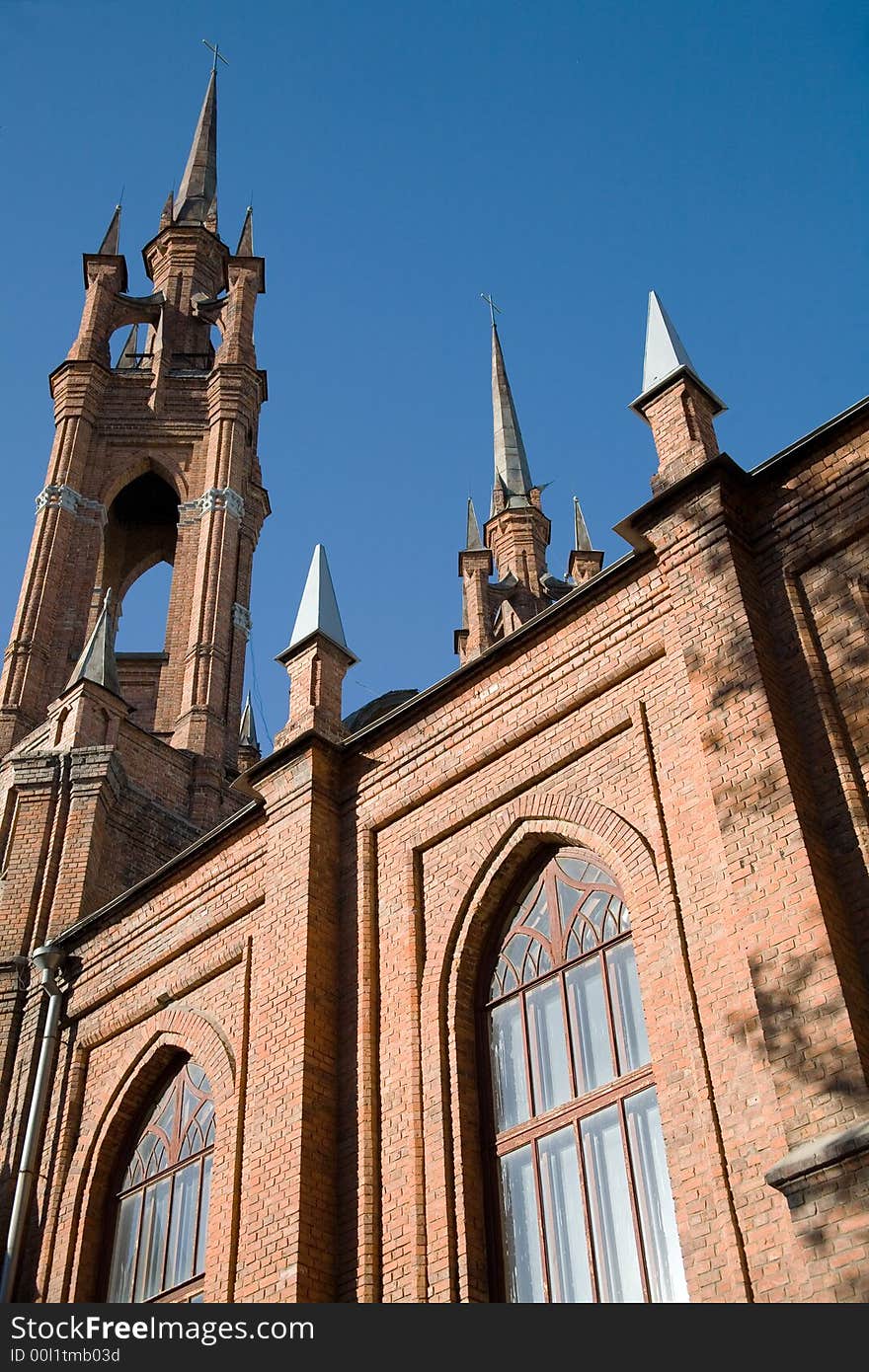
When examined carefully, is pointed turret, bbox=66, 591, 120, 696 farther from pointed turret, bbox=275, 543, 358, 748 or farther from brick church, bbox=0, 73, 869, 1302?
pointed turret, bbox=275, 543, 358, 748

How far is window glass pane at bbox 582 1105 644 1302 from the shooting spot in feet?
28.3

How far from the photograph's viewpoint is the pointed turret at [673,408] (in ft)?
34.9

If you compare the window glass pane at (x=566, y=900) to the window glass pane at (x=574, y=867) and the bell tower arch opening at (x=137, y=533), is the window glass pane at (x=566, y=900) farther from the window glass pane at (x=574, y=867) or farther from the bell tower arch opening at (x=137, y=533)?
the bell tower arch opening at (x=137, y=533)

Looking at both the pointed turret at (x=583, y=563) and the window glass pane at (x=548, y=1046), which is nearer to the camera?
the window glass pane at (x=548, y=1046)

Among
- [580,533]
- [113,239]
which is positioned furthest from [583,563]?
[113,239]

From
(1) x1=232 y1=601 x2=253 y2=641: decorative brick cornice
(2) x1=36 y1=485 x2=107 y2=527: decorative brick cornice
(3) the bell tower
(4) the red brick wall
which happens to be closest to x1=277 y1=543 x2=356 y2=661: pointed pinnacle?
(4) the red brick wall

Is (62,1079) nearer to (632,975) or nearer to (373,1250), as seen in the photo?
(373,1250)

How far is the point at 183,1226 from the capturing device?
11922 millimetres

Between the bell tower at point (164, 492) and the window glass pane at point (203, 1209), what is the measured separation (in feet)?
31.4

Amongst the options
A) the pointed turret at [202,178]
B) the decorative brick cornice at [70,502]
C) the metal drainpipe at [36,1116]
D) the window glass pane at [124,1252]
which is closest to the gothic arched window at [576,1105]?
the window glass pane at [124,1252]

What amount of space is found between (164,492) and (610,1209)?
72.2 feet

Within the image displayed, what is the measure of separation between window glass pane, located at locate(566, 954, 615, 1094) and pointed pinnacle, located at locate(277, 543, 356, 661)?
14.8ft

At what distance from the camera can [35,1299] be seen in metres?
12.4

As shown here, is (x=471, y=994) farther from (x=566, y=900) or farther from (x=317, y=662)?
(x=317, y=662)
